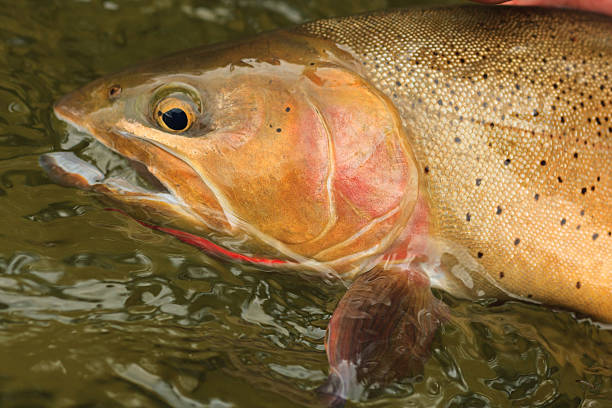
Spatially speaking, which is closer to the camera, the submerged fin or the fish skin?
the submerged fin

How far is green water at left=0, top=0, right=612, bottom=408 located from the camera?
6.57ft

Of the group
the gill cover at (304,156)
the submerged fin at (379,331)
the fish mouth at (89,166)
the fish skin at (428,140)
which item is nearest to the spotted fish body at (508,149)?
the fish skin at (428,140)

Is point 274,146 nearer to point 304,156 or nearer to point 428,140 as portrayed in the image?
point 304,156

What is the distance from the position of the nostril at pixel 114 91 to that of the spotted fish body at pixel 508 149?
876 millimetres

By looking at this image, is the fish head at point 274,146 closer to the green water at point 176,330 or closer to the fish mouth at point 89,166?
the fish mouth at point 89,166

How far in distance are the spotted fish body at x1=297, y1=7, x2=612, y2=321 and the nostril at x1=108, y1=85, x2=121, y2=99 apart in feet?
2.87

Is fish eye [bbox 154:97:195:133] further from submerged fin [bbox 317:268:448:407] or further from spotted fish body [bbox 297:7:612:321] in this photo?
submerged fin [bbox 317:268:448:407]

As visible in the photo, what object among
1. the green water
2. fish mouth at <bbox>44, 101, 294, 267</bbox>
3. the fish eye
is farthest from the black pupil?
the green water

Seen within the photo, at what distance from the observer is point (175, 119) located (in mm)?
2459

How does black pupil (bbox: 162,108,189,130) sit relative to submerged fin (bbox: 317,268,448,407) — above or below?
above

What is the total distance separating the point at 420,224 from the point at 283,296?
0.64 m

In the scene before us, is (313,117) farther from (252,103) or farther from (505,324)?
(505,324)

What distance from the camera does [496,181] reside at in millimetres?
2508

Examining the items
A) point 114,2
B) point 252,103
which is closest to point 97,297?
point 252,103
